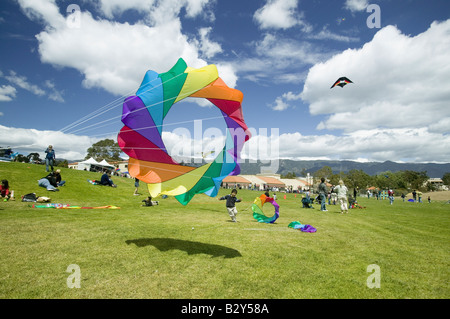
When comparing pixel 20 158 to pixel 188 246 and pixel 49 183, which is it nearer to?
pixel 49 183

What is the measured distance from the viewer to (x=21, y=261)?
512cm

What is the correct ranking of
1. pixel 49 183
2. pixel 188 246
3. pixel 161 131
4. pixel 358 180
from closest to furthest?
1. pixel 161 131
2. pixel 188 246
3. pixel 49 183
4. pixel 358 180

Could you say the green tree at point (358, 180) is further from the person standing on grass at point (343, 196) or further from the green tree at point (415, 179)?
the person standing on grass at point (343, 196)

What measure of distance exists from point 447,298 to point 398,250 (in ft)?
10.5

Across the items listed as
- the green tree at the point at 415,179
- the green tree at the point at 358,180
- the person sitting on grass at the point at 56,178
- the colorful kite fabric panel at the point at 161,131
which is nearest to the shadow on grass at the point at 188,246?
the colorful kite fabric panel at the point at 161,131

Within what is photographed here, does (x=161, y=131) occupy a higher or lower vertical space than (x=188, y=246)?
higher

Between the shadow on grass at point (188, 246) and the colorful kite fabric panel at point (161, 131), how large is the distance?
145cm

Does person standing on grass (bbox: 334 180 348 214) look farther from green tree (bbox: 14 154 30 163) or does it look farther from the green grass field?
green tree (bbox: 14 154 30 163)

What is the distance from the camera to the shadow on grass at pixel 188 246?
632 cm

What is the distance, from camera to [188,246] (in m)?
6.83

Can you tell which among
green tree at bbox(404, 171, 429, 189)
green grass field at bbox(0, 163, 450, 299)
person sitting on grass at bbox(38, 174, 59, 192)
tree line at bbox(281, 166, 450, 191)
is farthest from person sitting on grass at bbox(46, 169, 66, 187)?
green tree at bbox(404, 171, 429, 189)

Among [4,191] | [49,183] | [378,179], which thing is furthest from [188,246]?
[378,179]

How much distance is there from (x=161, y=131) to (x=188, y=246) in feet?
10.8
